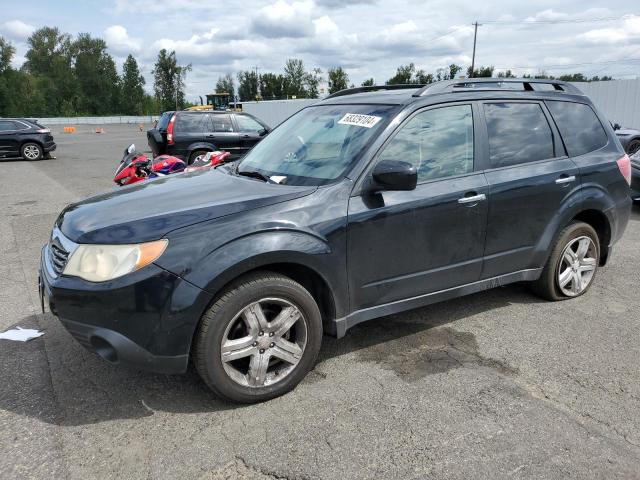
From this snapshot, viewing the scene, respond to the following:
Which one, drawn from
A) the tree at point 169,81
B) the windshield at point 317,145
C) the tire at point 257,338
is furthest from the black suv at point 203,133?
the tree at point 169,81

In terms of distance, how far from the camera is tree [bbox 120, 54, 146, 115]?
9319 centimetres

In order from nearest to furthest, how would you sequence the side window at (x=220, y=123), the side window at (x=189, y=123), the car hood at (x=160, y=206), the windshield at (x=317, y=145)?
the car hood at (x=160, y=206) < the windshield at (x=317, y=145) < the side window at (x=189, y=123) < the side window at (x=220, y=123)

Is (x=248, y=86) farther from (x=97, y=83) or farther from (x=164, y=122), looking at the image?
(x=164, y=122)

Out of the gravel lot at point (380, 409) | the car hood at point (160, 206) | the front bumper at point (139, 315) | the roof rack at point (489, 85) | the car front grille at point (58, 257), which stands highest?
the roof rack at point (489, 85)

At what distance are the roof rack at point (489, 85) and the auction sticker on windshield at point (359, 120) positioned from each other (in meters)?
0.38

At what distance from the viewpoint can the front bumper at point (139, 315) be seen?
105 inches

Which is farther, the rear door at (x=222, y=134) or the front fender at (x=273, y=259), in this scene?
the rear door at (x=222, y=134)

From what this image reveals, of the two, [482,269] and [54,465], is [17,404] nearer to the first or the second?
[54,465]

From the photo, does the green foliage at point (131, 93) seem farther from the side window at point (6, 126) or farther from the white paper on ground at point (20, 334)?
the white paper on ground at point (20, 334)

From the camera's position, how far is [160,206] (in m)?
3.09

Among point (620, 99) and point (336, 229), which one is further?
point (620, 99)

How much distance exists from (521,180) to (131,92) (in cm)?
10001

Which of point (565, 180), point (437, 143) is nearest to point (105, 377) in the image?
point (437, 143)

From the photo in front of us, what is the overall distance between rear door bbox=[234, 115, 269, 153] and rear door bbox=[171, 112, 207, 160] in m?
0.97
